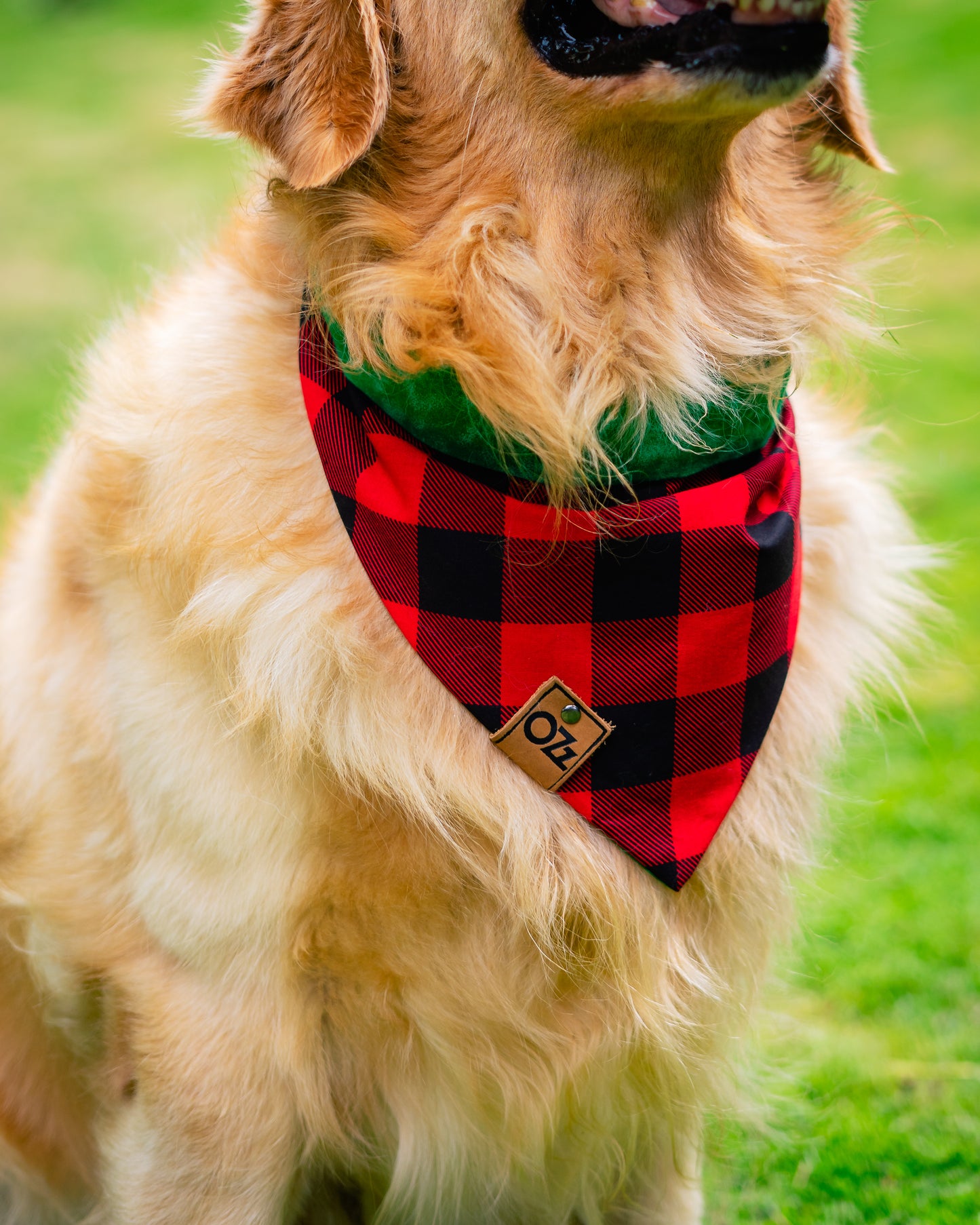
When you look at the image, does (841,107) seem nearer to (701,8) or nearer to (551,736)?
(701,8)

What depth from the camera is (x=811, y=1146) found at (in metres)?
3.14

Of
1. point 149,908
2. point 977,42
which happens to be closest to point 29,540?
point 149,908

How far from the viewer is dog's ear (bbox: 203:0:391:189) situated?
2.11 meters

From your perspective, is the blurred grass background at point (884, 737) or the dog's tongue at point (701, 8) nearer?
the dog's tongue at point (701, 8)

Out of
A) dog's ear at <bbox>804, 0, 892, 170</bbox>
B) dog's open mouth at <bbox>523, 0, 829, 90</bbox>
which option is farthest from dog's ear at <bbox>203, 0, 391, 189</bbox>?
dog's ear at <bbox>804, 0, 892, 170</bbox>

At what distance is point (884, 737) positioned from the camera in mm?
4066

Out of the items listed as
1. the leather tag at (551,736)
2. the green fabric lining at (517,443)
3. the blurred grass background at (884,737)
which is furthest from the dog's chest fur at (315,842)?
the blurred grass background at (884,737)

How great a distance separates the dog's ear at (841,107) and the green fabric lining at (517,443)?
614 mm

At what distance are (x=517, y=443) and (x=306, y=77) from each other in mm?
688

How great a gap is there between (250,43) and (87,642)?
1.10 m

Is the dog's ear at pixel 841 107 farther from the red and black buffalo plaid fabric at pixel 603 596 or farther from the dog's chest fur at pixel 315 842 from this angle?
the dog's chest fur at pixel 315 842

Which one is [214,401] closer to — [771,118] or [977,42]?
[771,118]

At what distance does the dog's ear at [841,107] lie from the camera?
2553 millimetres

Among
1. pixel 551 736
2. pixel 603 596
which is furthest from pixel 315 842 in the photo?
pixel 603 596
